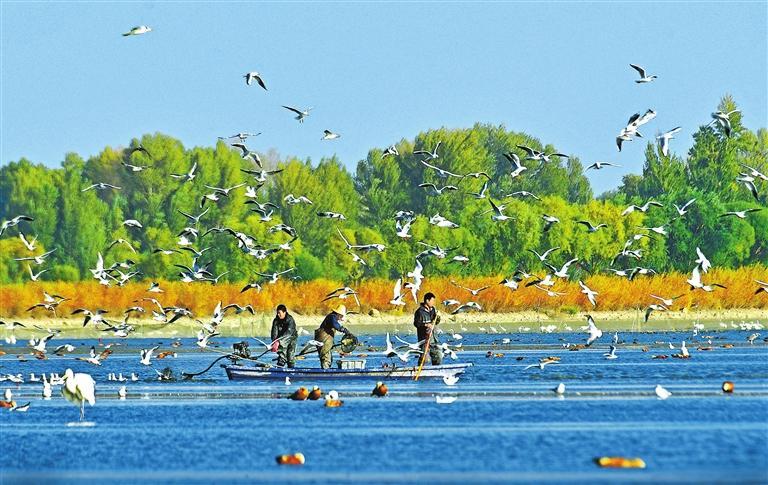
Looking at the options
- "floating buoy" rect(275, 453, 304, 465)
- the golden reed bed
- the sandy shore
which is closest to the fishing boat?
"floating buoy" rect(275, 453, 304, 465)

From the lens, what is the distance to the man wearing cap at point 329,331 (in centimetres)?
4725

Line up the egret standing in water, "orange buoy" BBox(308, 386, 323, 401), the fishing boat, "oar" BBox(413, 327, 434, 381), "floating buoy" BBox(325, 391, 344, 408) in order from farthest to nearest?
the fishing boat < "oar" BBox(413, 327, 434, 381) < "orange buoy" BBox(308, 386, 323, 401) < "floating buoy" BBox(325, 391, 344, 408) < the egret standing in water

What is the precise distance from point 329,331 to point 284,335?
132 cm

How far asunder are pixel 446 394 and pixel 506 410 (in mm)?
4805

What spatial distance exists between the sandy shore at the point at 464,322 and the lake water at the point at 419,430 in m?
39.3

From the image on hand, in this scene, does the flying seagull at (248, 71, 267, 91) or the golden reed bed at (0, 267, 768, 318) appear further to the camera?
the golden reed bed at (0, 267, 768, 318)

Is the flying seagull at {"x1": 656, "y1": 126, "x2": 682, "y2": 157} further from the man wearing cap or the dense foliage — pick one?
the dense foliage

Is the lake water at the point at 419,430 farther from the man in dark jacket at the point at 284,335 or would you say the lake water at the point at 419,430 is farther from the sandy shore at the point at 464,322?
the sandy shore at the point at 464,322

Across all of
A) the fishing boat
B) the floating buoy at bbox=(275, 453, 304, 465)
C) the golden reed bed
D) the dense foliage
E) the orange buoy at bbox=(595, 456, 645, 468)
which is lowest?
the orange buoy at bbox=(595, 456, 645, 468)

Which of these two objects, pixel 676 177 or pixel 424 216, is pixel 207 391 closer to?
pixel 424 216

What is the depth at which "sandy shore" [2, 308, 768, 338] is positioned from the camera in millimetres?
95062

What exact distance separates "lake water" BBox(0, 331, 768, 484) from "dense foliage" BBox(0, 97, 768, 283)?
67255 mm

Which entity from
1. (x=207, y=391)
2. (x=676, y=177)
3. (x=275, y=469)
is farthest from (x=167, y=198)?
(x=275, y=469)

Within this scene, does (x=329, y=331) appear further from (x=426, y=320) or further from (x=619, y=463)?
(x=619, y=463)
